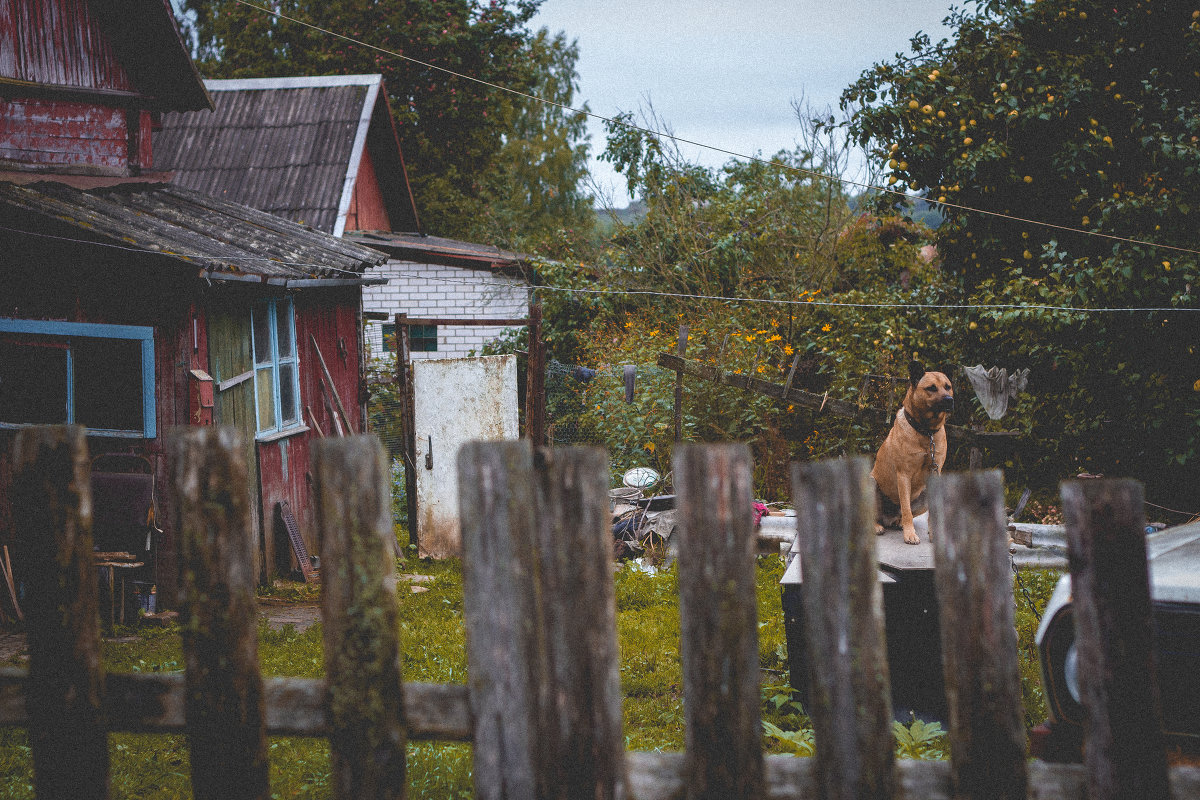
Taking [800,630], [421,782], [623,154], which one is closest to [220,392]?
[421,782]

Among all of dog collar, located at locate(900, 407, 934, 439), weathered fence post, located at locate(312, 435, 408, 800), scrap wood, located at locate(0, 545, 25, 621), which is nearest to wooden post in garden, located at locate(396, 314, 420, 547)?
scrap wood, located at locate(0, 545, 25, 621)

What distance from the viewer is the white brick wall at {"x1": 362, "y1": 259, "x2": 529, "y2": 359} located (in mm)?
16266

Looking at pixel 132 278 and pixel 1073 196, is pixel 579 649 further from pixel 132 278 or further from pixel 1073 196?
pixel 1073 196

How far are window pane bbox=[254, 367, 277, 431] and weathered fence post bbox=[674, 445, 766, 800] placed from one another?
24.1 feet

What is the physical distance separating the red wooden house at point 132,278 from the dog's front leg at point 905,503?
15.7 ft

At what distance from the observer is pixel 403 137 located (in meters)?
23.2

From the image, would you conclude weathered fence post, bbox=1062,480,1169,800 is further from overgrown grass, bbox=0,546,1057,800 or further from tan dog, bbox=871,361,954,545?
tan dog, bbox=871,361,954,545

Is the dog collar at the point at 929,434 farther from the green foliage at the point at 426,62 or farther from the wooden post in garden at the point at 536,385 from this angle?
the green foliage at the point at 426,62

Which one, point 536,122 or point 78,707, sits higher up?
point 536,122

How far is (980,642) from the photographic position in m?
1.44

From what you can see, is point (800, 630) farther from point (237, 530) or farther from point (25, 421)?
point (25, 421)

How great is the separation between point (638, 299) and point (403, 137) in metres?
12.5

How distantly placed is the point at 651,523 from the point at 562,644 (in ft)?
23.6

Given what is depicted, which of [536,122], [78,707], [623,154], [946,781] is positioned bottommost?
[946,781]
